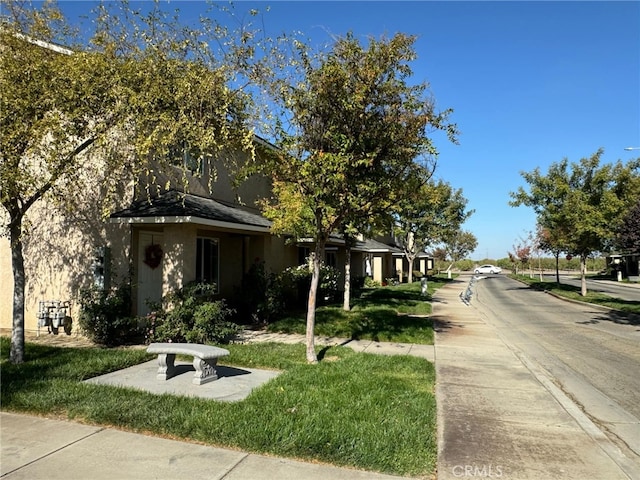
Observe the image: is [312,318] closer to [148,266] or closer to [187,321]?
[187,321]

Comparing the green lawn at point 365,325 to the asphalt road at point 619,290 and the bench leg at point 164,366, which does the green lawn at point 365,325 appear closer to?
the bench leg at point 164,366

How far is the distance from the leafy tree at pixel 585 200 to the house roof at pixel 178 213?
58.0 feet

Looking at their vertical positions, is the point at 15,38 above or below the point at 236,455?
above

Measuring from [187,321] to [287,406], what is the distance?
439 cm

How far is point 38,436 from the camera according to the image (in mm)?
4645

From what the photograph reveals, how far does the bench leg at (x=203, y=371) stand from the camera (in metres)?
6.50

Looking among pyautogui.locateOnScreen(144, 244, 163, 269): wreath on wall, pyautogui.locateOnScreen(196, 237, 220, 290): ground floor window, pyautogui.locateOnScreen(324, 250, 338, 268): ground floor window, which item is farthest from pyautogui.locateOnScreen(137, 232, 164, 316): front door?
pyautogui.locateOnScreen(324, 250, 338, 268): ground floor window

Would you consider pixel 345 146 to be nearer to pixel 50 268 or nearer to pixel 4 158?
pixel 4 158

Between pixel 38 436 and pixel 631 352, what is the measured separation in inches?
433

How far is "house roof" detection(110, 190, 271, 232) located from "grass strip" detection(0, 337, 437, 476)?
3.03 m

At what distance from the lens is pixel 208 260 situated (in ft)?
44.3

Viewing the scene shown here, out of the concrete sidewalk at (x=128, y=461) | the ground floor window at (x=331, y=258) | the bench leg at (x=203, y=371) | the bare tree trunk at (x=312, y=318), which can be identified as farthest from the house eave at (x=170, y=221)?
the ground floor window at (x=331, y=258)

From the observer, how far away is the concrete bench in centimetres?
652

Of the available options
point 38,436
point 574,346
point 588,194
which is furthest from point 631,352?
point 588,194
